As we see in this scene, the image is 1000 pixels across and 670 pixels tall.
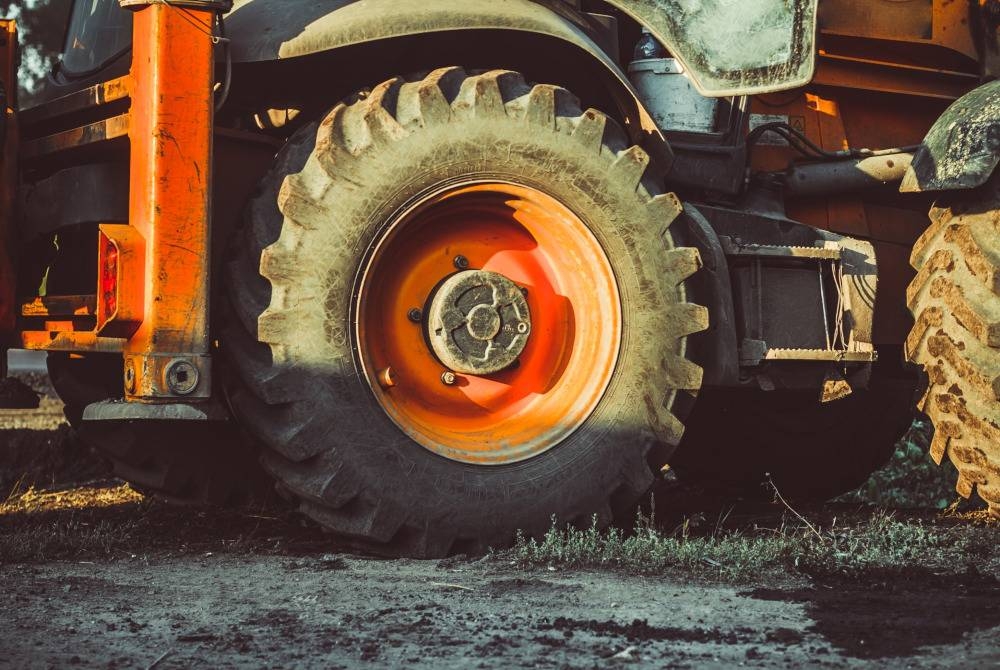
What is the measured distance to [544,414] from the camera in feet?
15.1

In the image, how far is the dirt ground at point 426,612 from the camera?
3109 millimetres

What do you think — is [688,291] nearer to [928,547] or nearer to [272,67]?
[928,547]

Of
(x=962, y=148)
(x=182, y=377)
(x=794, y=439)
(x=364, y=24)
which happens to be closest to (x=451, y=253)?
(x=364, y=24)

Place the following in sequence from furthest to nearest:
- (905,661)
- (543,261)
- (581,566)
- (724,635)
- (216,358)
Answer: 1. (543,261)
2. (216,358)
3. (581,566)
4. (724,635)
5. (905,661)

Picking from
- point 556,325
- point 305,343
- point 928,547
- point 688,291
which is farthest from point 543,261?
point 928,547

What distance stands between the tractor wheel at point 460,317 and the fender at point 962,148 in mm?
1093

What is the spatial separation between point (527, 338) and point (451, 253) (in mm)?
419

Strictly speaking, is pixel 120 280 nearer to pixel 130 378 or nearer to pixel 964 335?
pixel 130 378

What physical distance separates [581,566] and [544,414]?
64cm

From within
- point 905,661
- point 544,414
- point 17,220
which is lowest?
point 905,661

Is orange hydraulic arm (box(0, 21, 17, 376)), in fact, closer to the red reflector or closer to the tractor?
the tractor

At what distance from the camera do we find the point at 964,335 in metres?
4.85

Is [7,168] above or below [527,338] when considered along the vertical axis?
above

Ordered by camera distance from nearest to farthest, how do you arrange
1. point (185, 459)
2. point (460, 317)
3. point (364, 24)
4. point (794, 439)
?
point (364, 24), point (460, 317), point (185, 459), point (794, 439)
